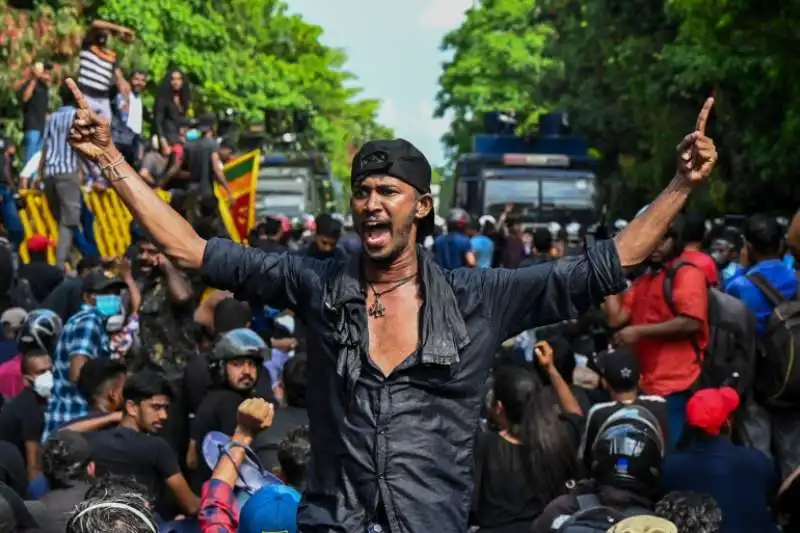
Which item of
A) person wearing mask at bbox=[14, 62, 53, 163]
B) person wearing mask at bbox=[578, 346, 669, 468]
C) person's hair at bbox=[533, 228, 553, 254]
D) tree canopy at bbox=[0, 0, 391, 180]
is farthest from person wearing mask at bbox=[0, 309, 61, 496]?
tree canopy at bbox=[0, 0, 391, 180]

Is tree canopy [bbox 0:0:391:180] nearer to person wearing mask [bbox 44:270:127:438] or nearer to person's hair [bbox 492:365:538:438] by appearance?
person wearing mask [bbox 44:270:127:438]

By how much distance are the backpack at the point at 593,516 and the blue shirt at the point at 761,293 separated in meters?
Result: 3.46

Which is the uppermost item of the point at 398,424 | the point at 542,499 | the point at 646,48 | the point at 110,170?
the point at 646,48

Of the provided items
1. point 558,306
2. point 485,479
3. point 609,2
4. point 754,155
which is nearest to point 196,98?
point 609,2

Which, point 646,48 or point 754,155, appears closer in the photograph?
point 754,155

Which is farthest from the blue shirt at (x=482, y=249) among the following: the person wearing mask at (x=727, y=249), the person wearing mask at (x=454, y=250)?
the person wearing mask at (x=727, y=249)

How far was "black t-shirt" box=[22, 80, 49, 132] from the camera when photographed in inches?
845

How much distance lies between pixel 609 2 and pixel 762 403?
30249 mm

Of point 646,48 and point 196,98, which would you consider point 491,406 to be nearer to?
point 646,48

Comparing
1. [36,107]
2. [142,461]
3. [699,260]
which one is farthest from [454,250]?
[142,461]

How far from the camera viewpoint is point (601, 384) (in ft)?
37.9

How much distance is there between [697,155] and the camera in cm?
548

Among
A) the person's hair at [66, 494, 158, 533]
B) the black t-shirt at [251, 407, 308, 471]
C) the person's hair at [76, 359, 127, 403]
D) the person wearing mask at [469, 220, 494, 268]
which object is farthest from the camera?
the person wearing mask at [469, 220, 494, 268]

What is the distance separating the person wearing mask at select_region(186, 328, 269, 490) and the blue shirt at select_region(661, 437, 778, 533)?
7.88 feet
